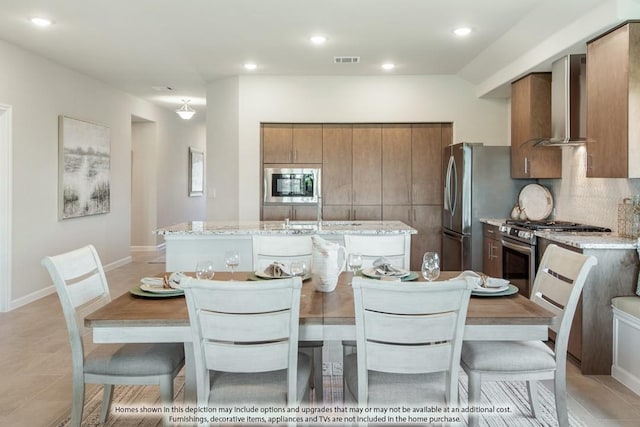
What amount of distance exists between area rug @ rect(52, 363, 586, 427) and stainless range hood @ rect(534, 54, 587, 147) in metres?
2.13

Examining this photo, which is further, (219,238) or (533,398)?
(219,238)

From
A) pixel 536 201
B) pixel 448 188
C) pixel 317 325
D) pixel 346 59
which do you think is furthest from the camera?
pixel 448 188

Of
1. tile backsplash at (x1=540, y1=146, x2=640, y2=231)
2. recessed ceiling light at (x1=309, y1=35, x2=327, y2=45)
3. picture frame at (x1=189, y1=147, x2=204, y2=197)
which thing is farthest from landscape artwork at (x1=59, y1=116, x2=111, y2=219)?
tile backsplash at (x1=540, y1=146, x2=640, y2=231)

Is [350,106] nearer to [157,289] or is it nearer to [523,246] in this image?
[523,246]

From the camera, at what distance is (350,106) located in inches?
239

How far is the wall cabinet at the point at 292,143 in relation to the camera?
6117mm

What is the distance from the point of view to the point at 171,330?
6.06ft

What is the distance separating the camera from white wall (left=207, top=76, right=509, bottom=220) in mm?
6035

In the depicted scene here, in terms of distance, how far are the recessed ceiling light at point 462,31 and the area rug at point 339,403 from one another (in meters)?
2.94

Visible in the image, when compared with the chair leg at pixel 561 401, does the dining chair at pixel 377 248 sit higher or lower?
higher

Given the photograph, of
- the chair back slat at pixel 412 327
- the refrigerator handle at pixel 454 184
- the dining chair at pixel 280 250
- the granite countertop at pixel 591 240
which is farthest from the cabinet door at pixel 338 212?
the chair back slat at pixel 412 327

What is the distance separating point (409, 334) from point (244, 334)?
0.57m

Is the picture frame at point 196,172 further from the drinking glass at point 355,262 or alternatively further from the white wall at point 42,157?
the drinking glass at point 355,262

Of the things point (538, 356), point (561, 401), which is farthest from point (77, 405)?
point (561, 401)
